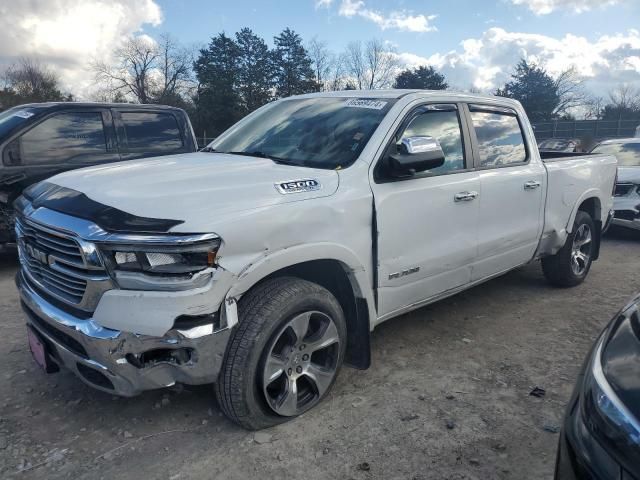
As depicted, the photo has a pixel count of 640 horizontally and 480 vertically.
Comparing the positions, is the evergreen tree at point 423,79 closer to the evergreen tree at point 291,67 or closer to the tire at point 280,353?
the evergreen tree at point 291,67

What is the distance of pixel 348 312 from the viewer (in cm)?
310

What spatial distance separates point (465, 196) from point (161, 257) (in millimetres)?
2277

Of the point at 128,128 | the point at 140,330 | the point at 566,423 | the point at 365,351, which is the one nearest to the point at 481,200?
the point at 365,351

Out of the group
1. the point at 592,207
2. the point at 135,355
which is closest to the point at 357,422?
the point at 135,355

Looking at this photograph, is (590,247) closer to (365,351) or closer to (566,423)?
(365,351)

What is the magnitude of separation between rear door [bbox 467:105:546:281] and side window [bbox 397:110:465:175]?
204 mm

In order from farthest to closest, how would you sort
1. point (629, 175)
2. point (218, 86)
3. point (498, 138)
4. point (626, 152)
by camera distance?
point (218, 86) < point (626, 152) < point (629, 175) < point (498, 138)

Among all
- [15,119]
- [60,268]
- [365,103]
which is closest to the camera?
[60,268]

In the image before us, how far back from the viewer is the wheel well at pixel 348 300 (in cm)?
294

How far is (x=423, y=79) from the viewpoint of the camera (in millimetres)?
47062

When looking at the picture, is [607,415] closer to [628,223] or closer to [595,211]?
[595,211]

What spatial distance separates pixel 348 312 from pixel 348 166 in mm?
905

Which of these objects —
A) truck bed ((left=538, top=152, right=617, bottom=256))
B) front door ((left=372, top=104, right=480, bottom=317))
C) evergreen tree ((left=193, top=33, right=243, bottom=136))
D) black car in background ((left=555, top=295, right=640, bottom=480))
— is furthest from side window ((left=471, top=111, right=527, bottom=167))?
evergreen tree ((left=193, top=33, right=243, bottom=136))

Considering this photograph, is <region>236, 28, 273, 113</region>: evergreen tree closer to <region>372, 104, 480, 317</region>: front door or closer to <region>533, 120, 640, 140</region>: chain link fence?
<region>533, 120, 640, 140</region>: chain link fence
